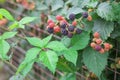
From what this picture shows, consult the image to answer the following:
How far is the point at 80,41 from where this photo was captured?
1898 millimetres

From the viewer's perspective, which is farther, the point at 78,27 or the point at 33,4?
the point at 33,4

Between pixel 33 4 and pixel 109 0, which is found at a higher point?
pixel 109 0

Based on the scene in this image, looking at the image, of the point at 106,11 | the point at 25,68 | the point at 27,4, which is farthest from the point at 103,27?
the point at 27,4

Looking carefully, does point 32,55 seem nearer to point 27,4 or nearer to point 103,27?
point 103,27

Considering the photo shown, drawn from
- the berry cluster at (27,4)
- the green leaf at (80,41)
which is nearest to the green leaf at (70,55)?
the green leaf at (80,41)

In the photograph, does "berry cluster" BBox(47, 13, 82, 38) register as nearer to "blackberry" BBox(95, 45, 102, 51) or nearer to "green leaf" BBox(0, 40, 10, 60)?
"blackberry" BBox(95, 45, 102, 51)

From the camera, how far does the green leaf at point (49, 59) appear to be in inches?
67.6

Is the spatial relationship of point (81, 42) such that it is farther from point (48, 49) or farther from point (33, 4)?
point (33, 4)

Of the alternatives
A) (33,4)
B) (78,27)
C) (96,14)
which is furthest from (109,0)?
(33,4)

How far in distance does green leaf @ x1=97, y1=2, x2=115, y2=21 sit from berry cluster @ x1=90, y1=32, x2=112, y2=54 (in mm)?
93

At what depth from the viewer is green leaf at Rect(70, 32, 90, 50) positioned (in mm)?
Result: 1869

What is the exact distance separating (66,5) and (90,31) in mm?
386

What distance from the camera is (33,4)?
2836 millimetres

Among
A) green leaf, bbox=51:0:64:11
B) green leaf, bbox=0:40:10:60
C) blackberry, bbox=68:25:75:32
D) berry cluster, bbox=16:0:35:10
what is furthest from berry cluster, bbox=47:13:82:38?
berry cluster, bbox=16:0:35:10
